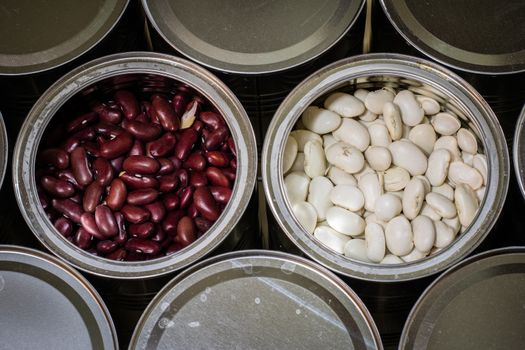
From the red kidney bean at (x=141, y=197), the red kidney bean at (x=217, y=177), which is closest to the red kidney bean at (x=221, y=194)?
the red kidney bean at (x=217, y=177)

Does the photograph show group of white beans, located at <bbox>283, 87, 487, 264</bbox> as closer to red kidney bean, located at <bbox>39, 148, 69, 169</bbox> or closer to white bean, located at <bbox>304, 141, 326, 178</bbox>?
white bean, located at <bbox>304, 141, 326, 178</bbox>

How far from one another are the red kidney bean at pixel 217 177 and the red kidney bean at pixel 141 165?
0.33 feet

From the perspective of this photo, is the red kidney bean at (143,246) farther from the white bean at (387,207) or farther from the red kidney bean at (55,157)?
the white bean at (387,207)

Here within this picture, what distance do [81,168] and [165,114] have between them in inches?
7.5

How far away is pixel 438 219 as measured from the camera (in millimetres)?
1179

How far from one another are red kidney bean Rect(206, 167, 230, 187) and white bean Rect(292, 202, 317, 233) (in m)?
0.14

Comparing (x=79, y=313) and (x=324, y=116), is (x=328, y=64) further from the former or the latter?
(x=79, y=313)

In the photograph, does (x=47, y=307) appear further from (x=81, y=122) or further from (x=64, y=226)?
(x=81, y=122)

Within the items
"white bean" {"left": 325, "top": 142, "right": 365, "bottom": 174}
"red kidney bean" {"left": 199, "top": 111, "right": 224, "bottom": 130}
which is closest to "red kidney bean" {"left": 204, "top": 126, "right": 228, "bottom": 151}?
"red kidney bean" {"left": 199, "top": 111, "right": 224, "bottom": 130}

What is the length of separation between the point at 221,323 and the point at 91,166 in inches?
16.3

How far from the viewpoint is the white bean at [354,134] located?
1.25 m

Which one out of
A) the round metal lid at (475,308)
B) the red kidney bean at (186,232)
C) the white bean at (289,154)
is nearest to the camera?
the round metal lid at (475,308)

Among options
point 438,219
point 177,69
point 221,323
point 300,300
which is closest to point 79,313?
point 221,323

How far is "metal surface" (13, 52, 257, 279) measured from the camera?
104cm
